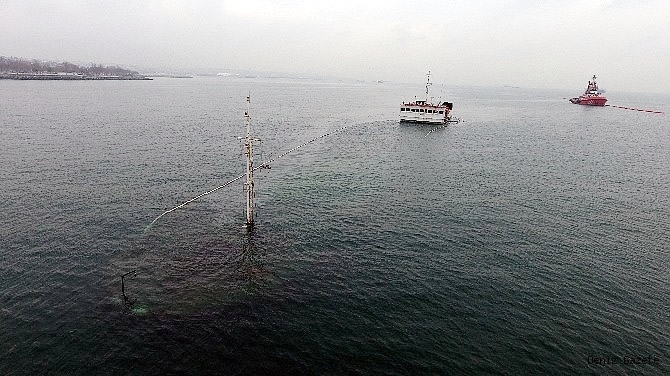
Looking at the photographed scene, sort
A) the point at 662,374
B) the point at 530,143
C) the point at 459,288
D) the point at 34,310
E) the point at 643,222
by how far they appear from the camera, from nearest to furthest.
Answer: the point at 662,374, the point at 34,310, the point at 459,288, the point at 643,222, the point at 530,143

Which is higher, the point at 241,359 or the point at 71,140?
the point at 71,140

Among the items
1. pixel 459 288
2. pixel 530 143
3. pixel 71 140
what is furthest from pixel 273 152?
pixel 530 143

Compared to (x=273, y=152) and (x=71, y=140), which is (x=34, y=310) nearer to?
(x=273, y=152)

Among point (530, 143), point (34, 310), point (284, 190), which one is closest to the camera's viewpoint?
point (34, 310)

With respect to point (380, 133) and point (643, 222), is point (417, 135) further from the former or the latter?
point (643, 222)

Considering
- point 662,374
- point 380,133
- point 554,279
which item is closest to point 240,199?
point 554,279

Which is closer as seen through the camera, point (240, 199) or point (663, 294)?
point (663, 294)
